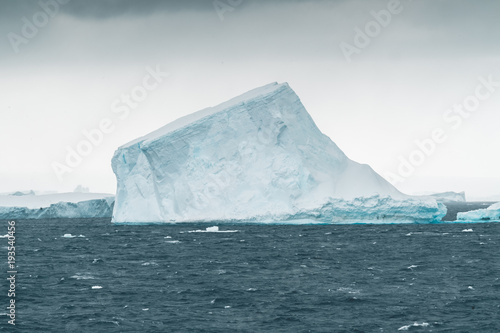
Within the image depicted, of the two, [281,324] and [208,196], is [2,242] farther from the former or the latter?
[281,324]

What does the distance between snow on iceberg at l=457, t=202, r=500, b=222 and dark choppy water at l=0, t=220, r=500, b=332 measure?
18.4m

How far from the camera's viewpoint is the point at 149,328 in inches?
782

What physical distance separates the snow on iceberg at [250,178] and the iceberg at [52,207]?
25.9 meters

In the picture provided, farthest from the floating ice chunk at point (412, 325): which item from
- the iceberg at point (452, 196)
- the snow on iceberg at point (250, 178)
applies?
the iceberg at point (452, 196)

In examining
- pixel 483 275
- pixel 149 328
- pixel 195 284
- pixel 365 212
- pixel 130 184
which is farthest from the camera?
pixel 130 184

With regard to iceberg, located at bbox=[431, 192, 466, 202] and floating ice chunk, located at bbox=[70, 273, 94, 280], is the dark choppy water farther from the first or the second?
iceberg, located at bbox=[431, 192, 466, 202]

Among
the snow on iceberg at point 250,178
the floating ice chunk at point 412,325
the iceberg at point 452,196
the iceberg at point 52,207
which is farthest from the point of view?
the iceberg at point 452,196

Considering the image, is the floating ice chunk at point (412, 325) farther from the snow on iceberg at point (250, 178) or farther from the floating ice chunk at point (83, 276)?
the snow on iceberg at point (250, 178)

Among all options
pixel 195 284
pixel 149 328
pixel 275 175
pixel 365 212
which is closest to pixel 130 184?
pixel 275 175

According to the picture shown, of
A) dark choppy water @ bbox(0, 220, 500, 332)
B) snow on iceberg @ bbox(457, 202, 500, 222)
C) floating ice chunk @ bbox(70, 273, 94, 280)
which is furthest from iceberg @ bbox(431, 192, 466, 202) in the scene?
floating ice chunk @ bbox(70, 273, 94, 280)

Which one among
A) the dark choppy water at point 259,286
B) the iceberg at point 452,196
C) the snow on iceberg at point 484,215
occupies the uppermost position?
the iceberg at point 452,196

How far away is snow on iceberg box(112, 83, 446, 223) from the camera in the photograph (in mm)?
57469

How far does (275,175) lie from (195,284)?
101 ft

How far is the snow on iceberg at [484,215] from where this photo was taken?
213ft
